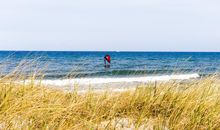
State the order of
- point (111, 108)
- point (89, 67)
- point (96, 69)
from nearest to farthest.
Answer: point (111, 108)
point (96, 69)
point (89, 67)

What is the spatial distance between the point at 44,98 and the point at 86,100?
0.55 meters

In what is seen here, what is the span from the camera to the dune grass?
14.0 feet

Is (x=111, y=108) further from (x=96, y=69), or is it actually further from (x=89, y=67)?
(x=89, y=67)

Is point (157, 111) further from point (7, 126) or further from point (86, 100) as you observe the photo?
point (7, 126)

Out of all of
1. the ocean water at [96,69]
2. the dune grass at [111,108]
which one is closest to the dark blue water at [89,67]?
the ocean water at [96,69]

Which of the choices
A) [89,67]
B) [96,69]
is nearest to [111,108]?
[96,69]

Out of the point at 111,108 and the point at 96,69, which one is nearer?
the point at 111,108

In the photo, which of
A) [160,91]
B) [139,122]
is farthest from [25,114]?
[160,91]

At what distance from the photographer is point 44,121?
424 cm

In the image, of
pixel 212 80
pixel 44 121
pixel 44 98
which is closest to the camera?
pixel 44 121

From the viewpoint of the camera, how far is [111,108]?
516 cm

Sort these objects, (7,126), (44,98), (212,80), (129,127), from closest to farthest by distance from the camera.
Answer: (7,126) < (129,127) < (44,98) < (212,80)

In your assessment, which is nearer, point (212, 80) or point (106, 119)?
point (106, 119)

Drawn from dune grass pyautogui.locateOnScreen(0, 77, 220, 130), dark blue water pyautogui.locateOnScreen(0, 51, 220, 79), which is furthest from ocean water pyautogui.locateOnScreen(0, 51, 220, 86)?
dune grass pyautogui.locateOnScreen(0, 77, 220, 130)
